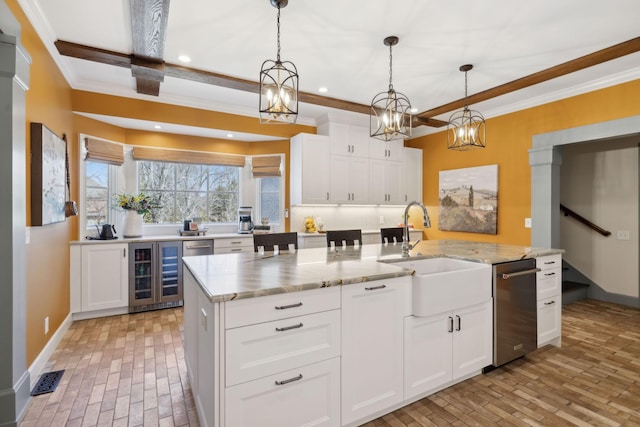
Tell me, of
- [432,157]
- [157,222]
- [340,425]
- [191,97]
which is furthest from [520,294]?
[157,222]

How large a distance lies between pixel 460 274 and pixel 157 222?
14.3 feet

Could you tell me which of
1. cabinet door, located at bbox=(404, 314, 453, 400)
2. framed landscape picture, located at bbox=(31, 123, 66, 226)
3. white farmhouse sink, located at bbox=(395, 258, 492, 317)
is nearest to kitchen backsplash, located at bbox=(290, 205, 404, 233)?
white farmhouse sink, located at bbox=(395, 258, 492, 317)

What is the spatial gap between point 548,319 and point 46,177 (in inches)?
183

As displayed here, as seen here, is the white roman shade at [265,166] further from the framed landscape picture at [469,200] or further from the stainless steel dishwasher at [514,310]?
the stainless steel dishwasher at [514,310]

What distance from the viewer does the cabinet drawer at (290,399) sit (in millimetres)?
1493

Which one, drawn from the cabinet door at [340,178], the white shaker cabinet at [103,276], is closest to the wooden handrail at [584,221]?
the cabinet door at [340,178]

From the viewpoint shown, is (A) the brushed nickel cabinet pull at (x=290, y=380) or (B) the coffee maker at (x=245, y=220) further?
(B) the coffee maker at (x=245, y=220)

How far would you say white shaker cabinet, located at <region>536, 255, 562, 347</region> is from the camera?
2.87 meters

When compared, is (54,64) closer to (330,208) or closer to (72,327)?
(72,327)

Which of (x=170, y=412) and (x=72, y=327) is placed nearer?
(x=170, y=412)

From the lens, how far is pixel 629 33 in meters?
2.75

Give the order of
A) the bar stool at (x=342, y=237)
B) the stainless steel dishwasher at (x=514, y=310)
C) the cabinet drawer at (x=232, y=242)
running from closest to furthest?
the stainless steel dishwasher at (x=514, y=310), the bar stool at (x=342, y=237), the cabinet drawer at (x=232, y=242)

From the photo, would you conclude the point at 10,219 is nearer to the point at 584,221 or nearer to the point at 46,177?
the point at 46,177

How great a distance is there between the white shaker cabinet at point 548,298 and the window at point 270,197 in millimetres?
3699
